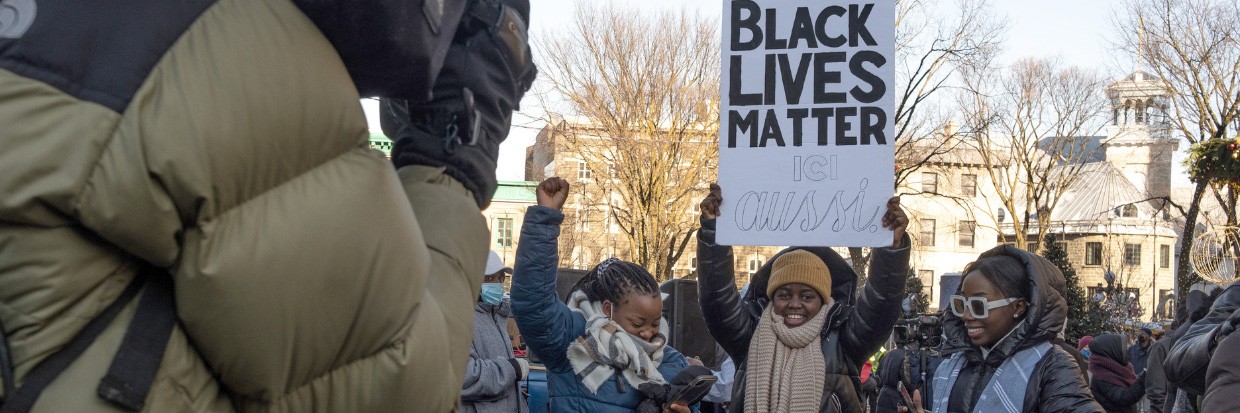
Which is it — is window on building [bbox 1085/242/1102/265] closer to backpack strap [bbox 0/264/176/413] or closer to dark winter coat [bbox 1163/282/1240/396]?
dark winter coat [bbox 1163/282/1240/396]

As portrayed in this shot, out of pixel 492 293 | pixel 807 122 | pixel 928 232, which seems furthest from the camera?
pixel 928 232

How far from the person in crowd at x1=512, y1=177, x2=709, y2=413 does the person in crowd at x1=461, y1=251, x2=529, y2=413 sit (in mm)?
893

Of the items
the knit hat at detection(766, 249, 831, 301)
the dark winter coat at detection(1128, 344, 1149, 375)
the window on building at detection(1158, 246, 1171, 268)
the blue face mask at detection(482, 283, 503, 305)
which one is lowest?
the window on building at detection(1158, 246, 1171, 268)

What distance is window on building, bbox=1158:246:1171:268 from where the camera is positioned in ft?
261

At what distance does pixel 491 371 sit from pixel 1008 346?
248 centimetres

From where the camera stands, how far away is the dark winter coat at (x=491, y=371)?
230 inches

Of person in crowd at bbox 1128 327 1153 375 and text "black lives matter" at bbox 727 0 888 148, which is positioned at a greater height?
text "black lives matter" at bbox 727 0 888 148

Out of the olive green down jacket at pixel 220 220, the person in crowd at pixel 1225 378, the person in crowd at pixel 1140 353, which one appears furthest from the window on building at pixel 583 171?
the olive green down jacket at pixel 220 220

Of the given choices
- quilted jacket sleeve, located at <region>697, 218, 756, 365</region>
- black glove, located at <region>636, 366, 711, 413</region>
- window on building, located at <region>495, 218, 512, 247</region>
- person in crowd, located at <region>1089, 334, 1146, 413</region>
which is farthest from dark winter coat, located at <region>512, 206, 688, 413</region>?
window on building, located at <region>495, 218, 512, 247</region>

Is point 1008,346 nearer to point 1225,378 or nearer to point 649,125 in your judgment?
point 1225,378

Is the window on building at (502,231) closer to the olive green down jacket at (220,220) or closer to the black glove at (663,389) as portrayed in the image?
the black glove at (663,389)

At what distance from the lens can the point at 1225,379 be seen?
12.7 ft

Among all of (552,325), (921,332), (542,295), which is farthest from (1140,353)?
(542,295)

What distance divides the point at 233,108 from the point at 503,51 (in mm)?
502
